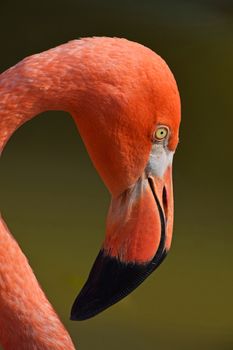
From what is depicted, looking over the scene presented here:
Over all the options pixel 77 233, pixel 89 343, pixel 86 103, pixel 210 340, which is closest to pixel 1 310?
pixel 86 103

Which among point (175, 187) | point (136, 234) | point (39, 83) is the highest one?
point (39, 83)

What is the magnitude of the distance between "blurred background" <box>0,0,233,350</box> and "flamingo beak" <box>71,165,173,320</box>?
1379mm

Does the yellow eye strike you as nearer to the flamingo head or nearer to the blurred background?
the flamingo head

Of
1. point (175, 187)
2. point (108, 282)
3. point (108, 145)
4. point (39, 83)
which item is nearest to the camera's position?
point (39, 83)

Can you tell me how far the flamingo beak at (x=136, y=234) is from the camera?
5.87 feet

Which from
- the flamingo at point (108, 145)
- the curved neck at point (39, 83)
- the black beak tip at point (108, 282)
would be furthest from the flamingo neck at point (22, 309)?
the curved neck at point (39, 83)

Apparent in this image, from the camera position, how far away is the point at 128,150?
1.74 meters

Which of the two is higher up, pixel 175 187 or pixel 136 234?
pixel 136 234

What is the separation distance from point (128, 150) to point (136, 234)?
0.61ft

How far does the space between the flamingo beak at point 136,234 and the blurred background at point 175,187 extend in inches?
54.3

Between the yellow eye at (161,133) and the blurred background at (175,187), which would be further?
the blurred background at (175,187)

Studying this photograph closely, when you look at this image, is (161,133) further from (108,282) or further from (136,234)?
(108,282)

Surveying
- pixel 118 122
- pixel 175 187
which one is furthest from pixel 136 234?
pixel 175 187

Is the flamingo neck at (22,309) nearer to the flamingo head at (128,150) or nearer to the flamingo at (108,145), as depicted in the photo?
the flamingo at (108,145)
